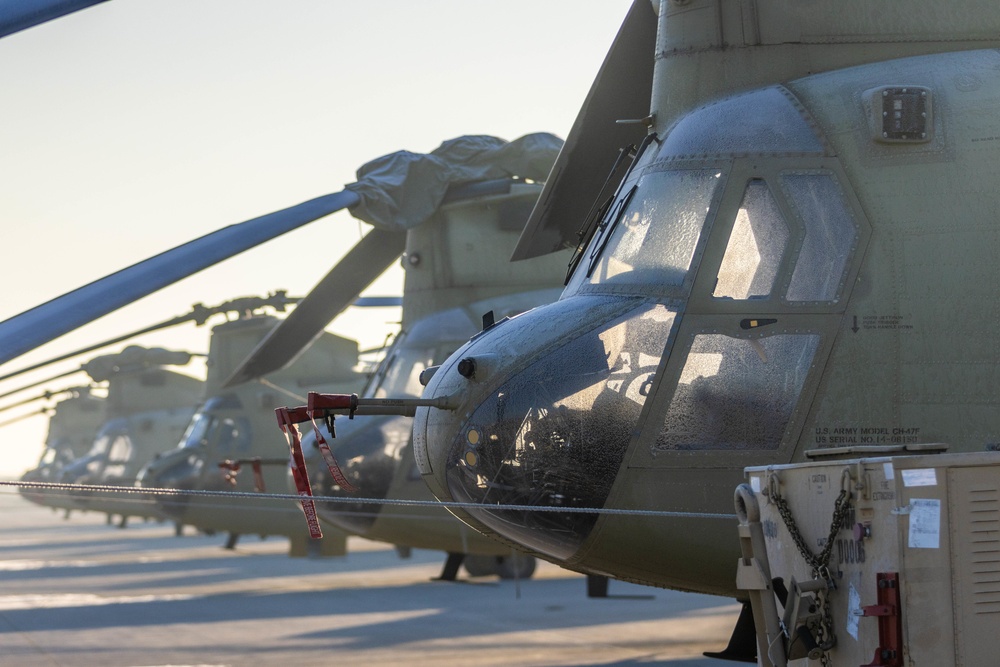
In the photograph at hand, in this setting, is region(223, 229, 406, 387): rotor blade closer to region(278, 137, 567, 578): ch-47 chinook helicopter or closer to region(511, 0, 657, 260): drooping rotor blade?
region(278, 137, 567, 578): ch-47 chinook helicopter

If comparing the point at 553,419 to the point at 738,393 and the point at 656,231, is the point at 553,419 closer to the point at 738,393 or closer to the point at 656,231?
the point at 738,393

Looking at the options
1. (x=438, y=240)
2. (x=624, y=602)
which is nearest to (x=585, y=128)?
(x=438, y=240)

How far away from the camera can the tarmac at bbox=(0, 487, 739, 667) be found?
10555mm

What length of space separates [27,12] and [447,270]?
25.8ft

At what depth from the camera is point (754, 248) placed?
603cm

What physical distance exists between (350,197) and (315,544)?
11.1m

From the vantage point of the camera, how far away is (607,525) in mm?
5895

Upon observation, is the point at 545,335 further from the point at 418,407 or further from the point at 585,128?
the point at 585,128

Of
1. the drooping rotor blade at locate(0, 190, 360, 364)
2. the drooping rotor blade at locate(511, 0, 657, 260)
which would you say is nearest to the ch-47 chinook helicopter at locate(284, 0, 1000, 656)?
the drooping rotor blade at locate(511, 0, 657, 260)

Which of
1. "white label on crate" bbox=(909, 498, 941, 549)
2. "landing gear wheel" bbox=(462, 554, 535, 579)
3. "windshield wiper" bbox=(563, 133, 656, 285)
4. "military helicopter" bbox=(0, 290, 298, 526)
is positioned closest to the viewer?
"white label on crate" bbox=(909, 498, 941, 549)

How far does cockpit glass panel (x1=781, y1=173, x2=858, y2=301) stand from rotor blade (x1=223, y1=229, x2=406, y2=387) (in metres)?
6.35

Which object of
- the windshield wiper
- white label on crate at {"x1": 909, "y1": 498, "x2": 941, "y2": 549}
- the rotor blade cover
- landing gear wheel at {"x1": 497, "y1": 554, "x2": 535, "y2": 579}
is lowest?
landing gear wheel at {"x1": 497, "y1": 554, "x2": 535, "y2": 579}

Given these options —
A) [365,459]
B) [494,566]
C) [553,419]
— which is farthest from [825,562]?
[494,566]

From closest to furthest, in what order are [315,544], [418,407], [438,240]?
[418,407] → [438,240] → [315,544]
